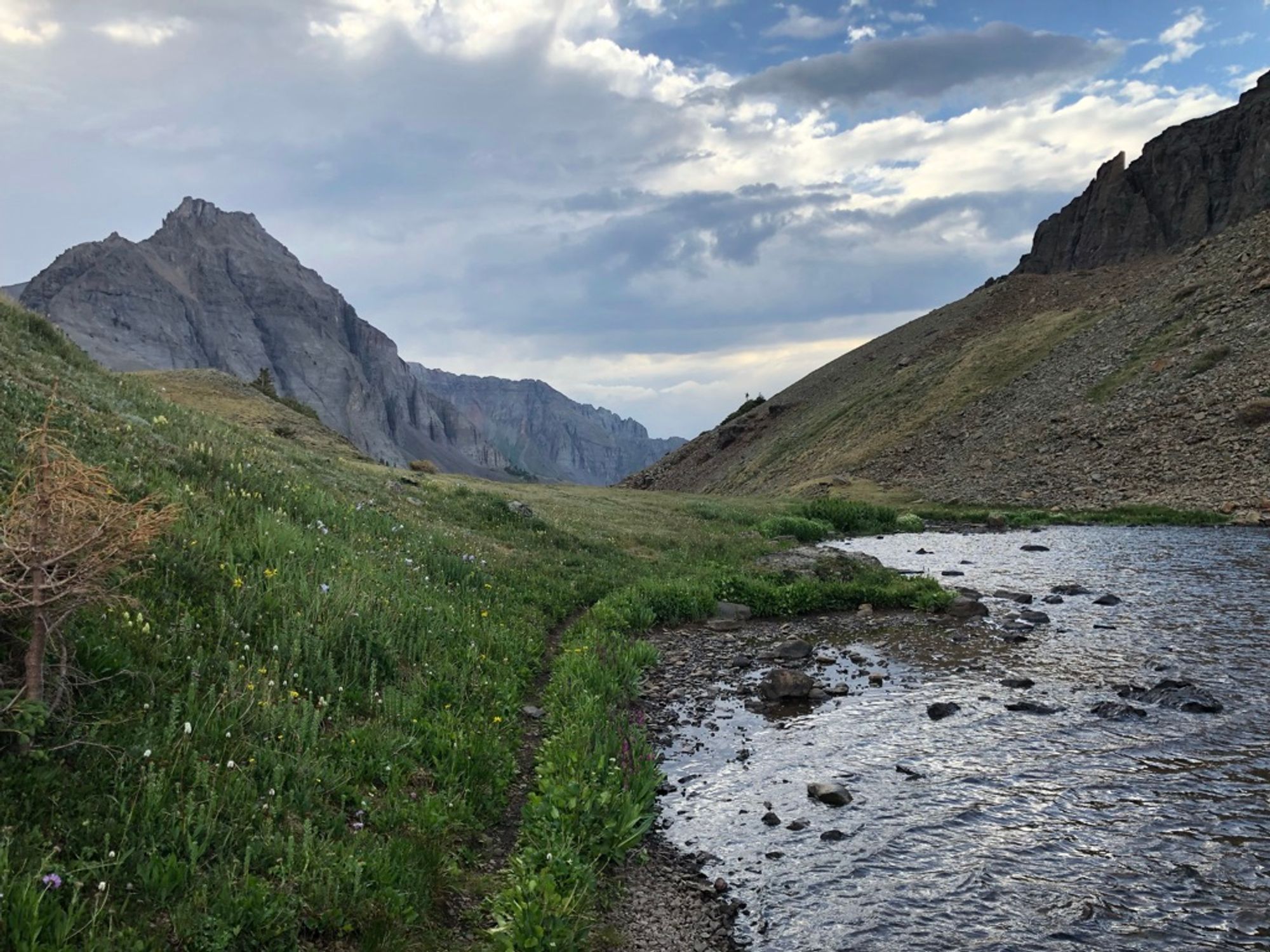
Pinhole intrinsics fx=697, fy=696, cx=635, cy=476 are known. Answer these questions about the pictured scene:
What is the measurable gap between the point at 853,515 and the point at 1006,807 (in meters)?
36.7

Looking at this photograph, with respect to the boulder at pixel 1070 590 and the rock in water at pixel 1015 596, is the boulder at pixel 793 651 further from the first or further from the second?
the boulder at pixel 1070 590

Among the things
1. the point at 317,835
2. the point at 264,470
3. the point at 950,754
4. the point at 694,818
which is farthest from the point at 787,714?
the point at 264,470

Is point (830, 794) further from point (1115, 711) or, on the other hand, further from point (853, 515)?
point (853, 515)

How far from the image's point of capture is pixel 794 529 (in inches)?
1542

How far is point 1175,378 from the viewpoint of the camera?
46312mm

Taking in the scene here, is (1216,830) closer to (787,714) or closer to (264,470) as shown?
(787,714)

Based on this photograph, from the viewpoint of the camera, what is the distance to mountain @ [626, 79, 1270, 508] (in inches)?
1646

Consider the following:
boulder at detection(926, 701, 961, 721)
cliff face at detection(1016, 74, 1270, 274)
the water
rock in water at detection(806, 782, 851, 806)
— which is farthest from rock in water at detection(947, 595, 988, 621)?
cliff face at detection(1016, 74, 1270, 274)

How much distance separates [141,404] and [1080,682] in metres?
23.7

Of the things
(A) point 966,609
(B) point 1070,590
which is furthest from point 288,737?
(B) point 1070,590

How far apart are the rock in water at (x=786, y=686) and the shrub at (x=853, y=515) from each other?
1169 inches

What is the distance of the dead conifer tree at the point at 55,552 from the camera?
5832 millimetres

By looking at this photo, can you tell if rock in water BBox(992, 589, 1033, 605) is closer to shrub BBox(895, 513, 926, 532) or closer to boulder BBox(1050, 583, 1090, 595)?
boulder BBox(1050, 583, 1090, 595)

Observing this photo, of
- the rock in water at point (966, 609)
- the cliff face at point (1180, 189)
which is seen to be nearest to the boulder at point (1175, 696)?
the rock in water at point (966, 609)
